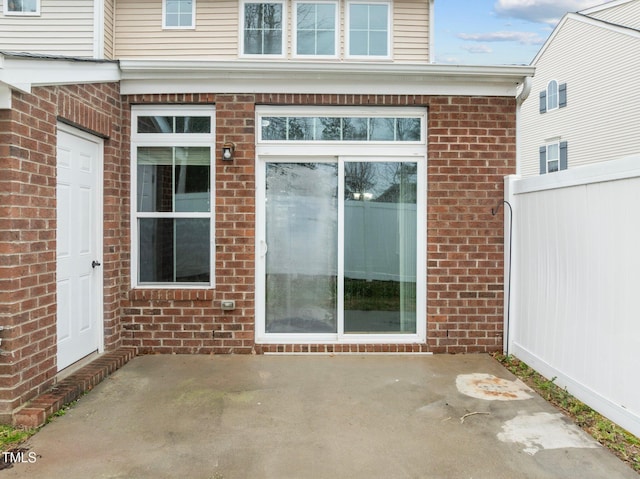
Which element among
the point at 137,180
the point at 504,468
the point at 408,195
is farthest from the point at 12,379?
the point at 408,195

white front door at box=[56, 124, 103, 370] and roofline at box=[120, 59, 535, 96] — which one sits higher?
roofline at box=[120, 59, 535, 96]

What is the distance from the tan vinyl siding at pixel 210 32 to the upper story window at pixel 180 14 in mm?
92

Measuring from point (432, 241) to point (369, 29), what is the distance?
4849 millimetres

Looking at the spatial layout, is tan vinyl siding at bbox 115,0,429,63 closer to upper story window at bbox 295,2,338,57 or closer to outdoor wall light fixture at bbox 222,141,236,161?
upper story window at bbox 295,2,338,57

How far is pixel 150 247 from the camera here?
15.9 feet

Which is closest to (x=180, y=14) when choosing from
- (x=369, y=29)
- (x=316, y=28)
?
(x=316, y=28)

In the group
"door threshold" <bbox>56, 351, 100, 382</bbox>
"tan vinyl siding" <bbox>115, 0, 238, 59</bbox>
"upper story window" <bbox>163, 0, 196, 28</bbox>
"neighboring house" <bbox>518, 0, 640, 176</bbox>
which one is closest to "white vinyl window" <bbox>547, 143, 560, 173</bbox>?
"neighboring house" <bbox>518, 0, 640, 176</bbox>

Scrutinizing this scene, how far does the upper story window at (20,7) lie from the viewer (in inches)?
263

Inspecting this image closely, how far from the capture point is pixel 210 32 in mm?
7699

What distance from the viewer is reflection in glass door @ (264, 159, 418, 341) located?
490cm

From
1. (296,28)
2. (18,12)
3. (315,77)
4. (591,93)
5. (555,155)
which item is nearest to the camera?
(315,77)

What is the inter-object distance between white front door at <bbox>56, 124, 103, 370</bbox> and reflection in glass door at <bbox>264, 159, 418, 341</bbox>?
5.51 ft

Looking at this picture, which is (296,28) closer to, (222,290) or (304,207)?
(304,207)

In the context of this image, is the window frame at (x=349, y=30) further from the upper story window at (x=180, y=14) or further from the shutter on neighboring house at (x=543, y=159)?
the shutter on neighboring house at (x=543, y=159)
